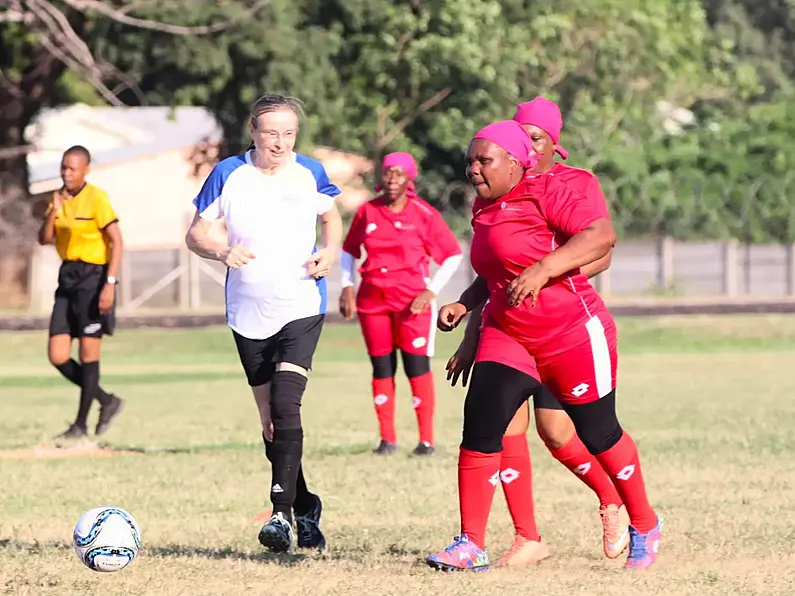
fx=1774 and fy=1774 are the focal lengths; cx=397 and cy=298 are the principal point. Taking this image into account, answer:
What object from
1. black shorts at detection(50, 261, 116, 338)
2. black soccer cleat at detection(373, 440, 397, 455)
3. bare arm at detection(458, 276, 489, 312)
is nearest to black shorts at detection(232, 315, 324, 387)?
bare arm at detection(458, 276, 489, 312)

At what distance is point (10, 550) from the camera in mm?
8453

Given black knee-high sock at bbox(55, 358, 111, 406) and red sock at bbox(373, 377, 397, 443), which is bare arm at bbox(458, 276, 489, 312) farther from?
black knee-high sock at bbox(55, 358, 111, 406)

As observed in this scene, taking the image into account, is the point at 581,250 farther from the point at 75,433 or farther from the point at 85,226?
the point at 75,433

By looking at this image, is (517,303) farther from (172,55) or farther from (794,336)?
(172,55)

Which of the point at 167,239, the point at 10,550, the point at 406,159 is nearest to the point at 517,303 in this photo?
the point at 10,550

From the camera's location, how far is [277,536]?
25.6 ft

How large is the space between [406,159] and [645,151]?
36540mm

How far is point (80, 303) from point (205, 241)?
5.68m

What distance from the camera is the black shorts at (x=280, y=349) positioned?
826cm

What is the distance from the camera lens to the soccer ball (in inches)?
299

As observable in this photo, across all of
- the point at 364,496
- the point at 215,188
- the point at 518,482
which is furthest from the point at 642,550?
the point at 364,496

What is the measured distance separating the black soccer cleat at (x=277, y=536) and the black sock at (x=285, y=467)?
0.33ft

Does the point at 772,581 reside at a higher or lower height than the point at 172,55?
lower

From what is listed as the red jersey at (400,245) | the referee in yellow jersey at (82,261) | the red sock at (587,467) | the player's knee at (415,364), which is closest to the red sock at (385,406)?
the player's knee at (415,364)
